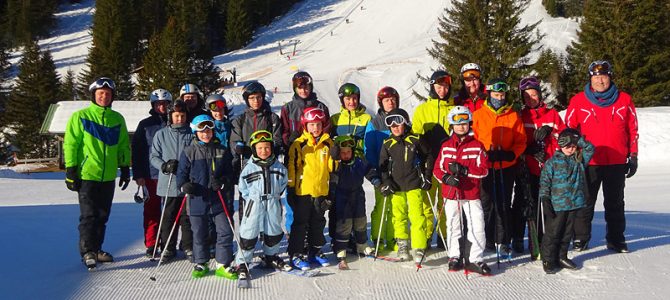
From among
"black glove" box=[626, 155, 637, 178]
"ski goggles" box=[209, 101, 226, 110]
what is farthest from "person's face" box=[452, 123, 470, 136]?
"ski goggles" box=[209, 101, 226, 110]

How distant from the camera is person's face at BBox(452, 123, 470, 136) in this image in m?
5.19

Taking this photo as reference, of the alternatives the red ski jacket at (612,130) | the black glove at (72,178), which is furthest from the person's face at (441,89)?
the black glove at (72,178)

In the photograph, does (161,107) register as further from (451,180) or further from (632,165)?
(632,165)

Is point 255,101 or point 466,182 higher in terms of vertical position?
point 255,101

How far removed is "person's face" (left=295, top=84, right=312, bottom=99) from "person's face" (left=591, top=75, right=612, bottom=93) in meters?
3.14

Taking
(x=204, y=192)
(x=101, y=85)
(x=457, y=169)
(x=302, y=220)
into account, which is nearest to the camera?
(x=457, y=169)

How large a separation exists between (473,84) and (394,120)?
1.21m

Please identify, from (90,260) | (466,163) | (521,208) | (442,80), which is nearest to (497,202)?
(521,208)

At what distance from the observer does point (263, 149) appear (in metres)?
5.24

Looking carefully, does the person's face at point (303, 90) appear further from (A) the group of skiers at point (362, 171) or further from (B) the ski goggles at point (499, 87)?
(B) the ski goggles at point (499, 87)

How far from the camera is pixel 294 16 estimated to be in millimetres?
72625

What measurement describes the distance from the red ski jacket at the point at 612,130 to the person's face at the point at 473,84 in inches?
47.1

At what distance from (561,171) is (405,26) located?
2182 inches

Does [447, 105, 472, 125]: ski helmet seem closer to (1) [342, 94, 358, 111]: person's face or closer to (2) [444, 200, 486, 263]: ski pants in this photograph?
(2) [444, 200, 486, 263]: ski pants
